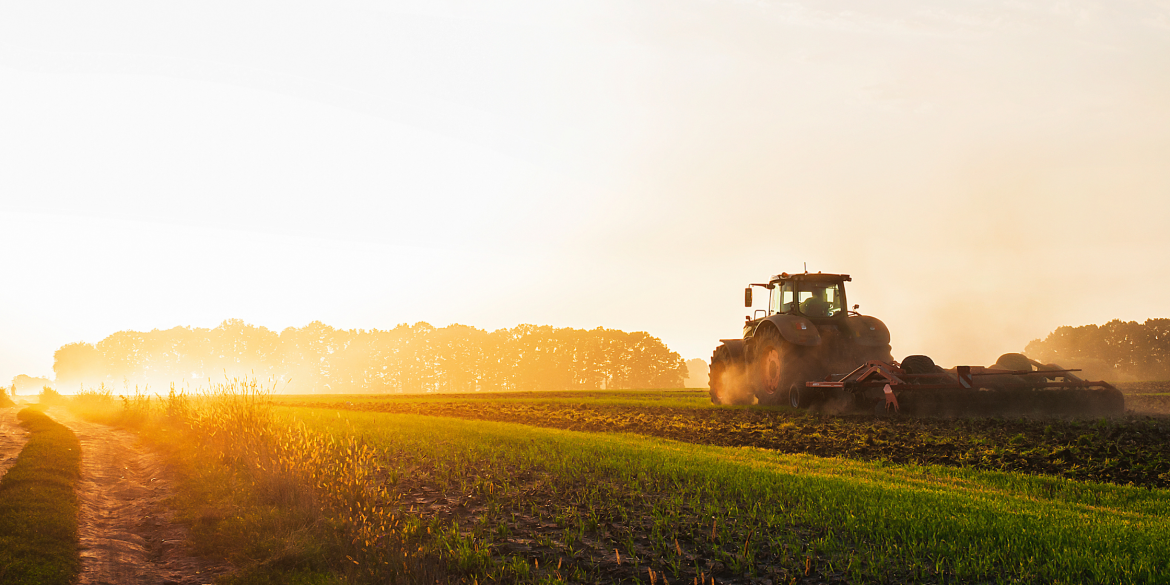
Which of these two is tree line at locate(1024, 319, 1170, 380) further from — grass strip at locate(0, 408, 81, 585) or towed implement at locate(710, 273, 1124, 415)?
grass strip at locate(0, 408, 81, 585)

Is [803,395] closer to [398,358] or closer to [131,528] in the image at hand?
[131,528]

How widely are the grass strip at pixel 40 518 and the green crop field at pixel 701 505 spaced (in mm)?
1407

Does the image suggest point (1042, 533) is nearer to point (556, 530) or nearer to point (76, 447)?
point (556, 530)

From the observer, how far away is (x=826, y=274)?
1986 centimetres

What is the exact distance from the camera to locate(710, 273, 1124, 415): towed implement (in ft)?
48.6

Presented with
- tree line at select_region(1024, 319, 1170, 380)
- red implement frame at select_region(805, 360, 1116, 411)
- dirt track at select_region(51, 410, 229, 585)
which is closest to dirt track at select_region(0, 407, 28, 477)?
dirt track at select_region(51, 410, 229, 585)

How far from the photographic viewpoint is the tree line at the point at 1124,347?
6116 cm

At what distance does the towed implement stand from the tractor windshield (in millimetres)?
32

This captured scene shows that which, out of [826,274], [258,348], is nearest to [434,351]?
[258,348]

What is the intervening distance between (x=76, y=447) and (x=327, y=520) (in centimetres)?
1078

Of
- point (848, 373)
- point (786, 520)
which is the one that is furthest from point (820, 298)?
point (786, 520)

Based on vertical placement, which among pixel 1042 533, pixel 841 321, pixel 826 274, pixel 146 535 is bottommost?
pixel 146 535

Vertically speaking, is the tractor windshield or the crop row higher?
the tractor windshield

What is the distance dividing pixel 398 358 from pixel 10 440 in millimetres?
89811
